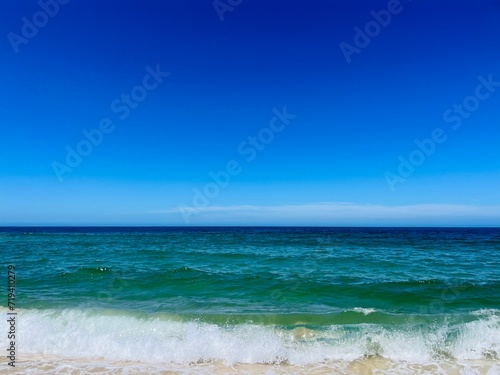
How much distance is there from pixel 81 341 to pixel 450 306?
456 inches

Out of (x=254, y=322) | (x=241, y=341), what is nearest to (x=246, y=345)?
(x=241, y=341)

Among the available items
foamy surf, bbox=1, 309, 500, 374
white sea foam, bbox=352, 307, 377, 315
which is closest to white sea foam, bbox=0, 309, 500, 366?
foamy surf, bbox=1, 309, 500, 374

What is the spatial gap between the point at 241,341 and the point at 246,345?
0.75 feet

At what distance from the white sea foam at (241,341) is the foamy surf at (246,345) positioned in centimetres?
2

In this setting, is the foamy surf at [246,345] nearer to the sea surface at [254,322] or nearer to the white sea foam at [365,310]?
the sea surface at [254,322]

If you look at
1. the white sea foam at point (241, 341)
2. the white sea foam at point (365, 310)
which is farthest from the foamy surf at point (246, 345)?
the white sea foam at point (365, 310)

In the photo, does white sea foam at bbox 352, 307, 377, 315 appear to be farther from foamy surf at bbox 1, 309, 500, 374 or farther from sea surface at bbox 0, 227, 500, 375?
foamy surf at bbox 1, 309, 500, 374

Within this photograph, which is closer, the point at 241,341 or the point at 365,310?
the point at 241,341

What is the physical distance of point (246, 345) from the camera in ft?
25.6

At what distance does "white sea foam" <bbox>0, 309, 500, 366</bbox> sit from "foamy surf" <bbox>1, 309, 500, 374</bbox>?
2cm

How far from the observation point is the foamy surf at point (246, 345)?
7.11 metres

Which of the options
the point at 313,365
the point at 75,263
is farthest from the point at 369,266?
the point at 75,263

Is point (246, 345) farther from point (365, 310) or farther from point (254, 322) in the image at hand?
point (365, 310)

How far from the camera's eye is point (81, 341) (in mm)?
8078
